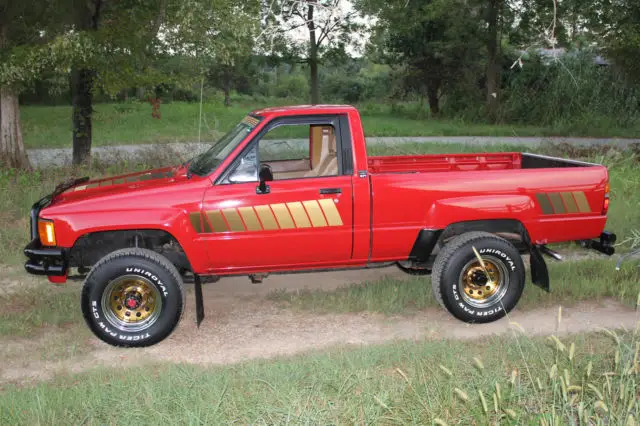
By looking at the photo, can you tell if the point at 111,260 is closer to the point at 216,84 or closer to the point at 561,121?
the point at 561,121

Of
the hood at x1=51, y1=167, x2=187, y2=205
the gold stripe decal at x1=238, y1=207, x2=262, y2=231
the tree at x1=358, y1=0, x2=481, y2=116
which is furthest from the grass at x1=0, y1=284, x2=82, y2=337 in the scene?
the tree at x1=358, y1=0, x2=481, y2=116

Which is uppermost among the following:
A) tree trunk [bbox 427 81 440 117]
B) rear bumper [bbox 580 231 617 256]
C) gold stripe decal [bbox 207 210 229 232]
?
tree trunk [bbox 427 81 440 117]

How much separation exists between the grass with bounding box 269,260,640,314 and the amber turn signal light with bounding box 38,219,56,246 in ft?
7.52

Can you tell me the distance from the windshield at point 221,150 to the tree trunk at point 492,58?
2477 centimetres

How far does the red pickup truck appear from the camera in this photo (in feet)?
19.3

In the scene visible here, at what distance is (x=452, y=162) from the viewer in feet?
25.6

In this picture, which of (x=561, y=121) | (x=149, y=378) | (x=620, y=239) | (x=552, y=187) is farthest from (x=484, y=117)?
(x=149, y=378)

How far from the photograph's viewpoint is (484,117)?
3092 cm

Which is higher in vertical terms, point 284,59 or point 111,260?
point 284,59

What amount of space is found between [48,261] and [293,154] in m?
2.61

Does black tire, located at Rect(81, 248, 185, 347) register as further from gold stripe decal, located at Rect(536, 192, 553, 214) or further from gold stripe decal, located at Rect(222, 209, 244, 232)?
gold stripe decal, located at Rect(536, 192, 553, 214)

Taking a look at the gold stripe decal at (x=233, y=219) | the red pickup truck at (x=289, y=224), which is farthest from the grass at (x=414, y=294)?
the gold stripe decal at (x=233, y=219)

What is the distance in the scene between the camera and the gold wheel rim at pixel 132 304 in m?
5.88

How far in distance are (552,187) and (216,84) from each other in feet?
140
